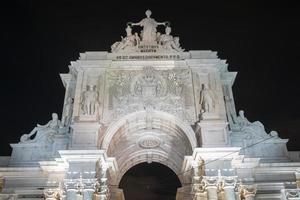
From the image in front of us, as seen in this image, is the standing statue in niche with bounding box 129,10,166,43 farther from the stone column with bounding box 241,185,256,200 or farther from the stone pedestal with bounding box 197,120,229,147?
the stone column with bounding box 241,185,256,200

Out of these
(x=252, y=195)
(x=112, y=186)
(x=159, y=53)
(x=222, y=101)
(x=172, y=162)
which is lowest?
(x=252, y=195)

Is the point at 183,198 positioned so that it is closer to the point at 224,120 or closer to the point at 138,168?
the point at 224,120

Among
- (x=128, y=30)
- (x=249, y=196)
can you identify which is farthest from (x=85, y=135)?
(x=249, y=196)

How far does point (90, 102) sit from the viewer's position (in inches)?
757

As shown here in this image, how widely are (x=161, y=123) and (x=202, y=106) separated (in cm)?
234

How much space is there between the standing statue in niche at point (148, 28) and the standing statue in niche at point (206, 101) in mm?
4884

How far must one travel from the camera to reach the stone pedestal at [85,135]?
18047mm

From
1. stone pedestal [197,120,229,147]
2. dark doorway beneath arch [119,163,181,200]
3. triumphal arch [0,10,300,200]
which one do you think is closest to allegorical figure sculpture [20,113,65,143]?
triumphal arch [0,10,300,200]

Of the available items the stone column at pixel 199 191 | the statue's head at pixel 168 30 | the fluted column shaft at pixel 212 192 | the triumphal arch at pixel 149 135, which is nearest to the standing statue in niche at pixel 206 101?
the triumphal arch at pixel 149 135

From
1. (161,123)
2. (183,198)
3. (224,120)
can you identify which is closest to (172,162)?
(183,198)

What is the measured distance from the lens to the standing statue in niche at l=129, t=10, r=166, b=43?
22.3 meters

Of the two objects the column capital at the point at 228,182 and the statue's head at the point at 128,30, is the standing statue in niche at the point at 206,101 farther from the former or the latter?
the statue's head at the point at 128,30

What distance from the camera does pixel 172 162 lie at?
74.4 feet

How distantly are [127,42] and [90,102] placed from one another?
188 inches
